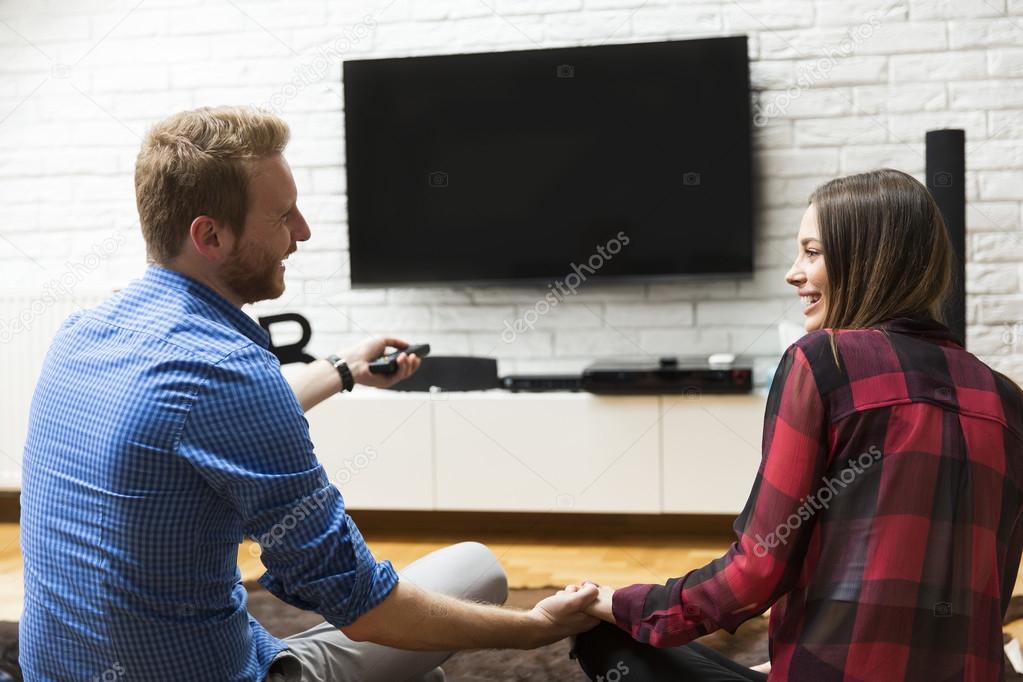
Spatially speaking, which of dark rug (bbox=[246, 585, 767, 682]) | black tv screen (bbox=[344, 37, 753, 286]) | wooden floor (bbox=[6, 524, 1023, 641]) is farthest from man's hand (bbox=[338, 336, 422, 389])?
black tv screen (bbox=[344, 37, 753, 286])

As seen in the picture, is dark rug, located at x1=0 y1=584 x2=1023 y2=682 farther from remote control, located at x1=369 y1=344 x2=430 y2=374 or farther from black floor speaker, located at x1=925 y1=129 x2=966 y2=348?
black floor speaker, located at x1=925 y1=129 x2=966 y2=348

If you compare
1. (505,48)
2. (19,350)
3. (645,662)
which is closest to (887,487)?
(645,662)

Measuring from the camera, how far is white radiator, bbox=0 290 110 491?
12.5 feet

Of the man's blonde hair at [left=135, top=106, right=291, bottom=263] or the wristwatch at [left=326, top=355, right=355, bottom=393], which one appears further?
the wristwatch at [left=326, top=355, right=355, bottom=393]

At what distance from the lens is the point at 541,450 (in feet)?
11.0

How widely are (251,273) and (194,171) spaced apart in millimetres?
137

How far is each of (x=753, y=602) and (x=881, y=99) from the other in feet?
8.83

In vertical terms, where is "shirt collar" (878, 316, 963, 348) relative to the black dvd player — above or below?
above

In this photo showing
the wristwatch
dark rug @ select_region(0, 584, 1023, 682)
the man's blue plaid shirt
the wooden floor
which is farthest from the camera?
the wooden floor

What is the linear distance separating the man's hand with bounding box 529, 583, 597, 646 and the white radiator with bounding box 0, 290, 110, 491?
2938mm

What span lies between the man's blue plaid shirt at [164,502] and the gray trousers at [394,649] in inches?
7.3

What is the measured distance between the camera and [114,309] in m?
1.13

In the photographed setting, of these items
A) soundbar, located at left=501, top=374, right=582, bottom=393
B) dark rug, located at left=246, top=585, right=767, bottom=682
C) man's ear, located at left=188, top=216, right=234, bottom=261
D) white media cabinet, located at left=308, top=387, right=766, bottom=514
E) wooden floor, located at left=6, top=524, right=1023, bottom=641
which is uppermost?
man's ear, located at left=188, top=216, right=234, bottom=261

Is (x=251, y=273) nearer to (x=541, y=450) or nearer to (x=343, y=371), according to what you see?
(x=343, y=371)
